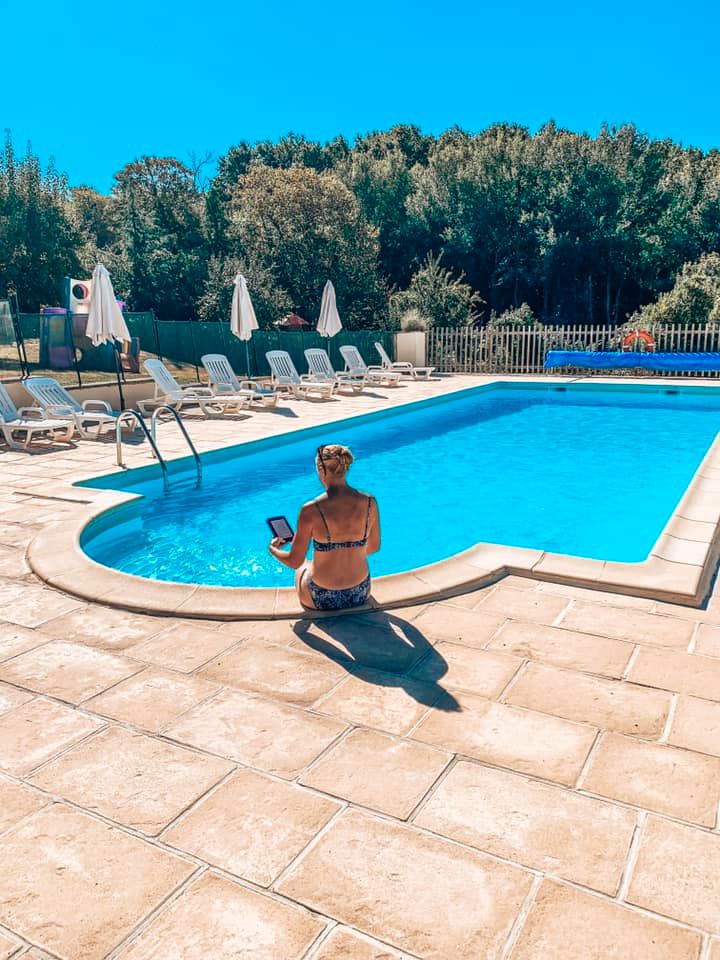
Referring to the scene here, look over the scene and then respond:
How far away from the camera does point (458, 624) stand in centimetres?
396

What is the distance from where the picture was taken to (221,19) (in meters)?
23.2

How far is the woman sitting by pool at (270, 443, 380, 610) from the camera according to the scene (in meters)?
3.77

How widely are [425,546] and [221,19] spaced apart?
2325 centimetres

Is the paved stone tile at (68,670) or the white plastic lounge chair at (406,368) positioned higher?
the white plastic lounge chair at (406,368)

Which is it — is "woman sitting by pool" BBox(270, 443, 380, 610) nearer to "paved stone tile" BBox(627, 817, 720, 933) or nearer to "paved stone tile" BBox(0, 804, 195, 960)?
"paved stone tile" BBox(0, 804, 195, 960)

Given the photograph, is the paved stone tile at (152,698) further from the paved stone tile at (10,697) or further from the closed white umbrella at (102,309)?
the closed white umbrella at (102,309)

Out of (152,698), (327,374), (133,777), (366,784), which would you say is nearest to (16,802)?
(133,777)

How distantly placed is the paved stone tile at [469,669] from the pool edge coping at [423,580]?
0.69m

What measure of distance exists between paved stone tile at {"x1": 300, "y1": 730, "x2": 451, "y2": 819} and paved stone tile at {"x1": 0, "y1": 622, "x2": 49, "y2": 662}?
6.31ft

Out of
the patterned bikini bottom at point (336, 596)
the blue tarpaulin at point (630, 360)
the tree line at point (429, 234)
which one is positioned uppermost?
the tree line at point (429, 234)

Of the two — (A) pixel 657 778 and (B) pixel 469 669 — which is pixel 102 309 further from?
(A) pixel 657 778

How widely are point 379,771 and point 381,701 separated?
20.2 inches

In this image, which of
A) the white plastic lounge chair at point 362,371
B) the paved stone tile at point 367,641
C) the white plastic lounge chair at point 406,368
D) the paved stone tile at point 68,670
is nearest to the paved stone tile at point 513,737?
the paved stone tile at point 367,641

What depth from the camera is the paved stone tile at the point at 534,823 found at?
86.3 inches
